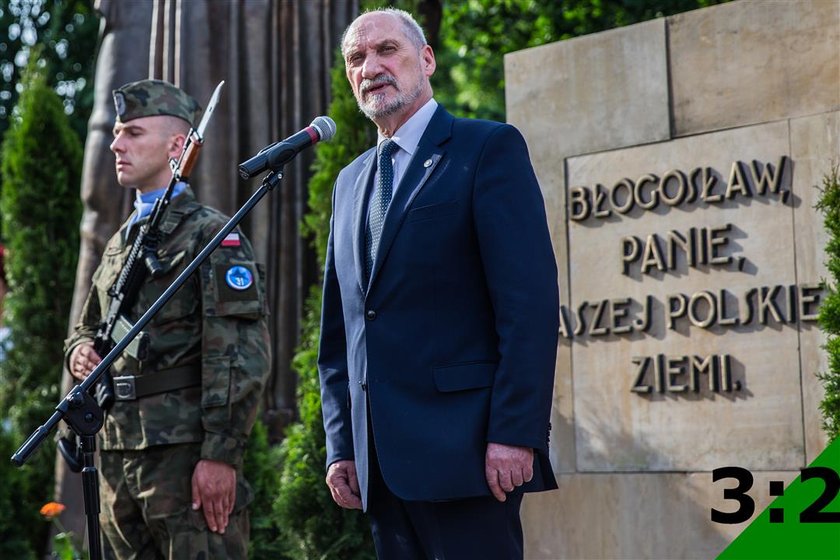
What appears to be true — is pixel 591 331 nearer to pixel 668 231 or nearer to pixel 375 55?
pixel 668 231

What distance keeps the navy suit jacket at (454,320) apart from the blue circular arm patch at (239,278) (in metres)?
1.03

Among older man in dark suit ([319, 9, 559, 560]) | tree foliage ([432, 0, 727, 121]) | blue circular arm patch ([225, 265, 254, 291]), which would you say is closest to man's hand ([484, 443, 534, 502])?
older man in dark suit ([319, 9, 559, 560])

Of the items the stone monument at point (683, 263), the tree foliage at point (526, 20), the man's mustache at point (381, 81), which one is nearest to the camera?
the man's mustache at point (381, 81)

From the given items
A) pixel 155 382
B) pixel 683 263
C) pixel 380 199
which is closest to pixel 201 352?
pixel 155 382

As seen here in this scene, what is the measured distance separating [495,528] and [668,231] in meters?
2.69

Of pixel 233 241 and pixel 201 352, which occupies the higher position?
pixel 233 241

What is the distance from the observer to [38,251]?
915 centimetres

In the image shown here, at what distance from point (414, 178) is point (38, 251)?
21.5 feet

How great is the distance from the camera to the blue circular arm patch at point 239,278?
4.23 meters

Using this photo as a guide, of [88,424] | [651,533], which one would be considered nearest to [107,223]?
[651,533]

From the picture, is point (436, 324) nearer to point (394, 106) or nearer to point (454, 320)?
point (454, 320)

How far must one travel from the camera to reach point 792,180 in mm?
5059

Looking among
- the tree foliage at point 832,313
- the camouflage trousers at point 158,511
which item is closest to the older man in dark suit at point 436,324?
the camouflage trousers at point 158,511

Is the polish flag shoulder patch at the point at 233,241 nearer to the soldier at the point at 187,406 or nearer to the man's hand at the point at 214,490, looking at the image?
the soldier at the point at 187,406
